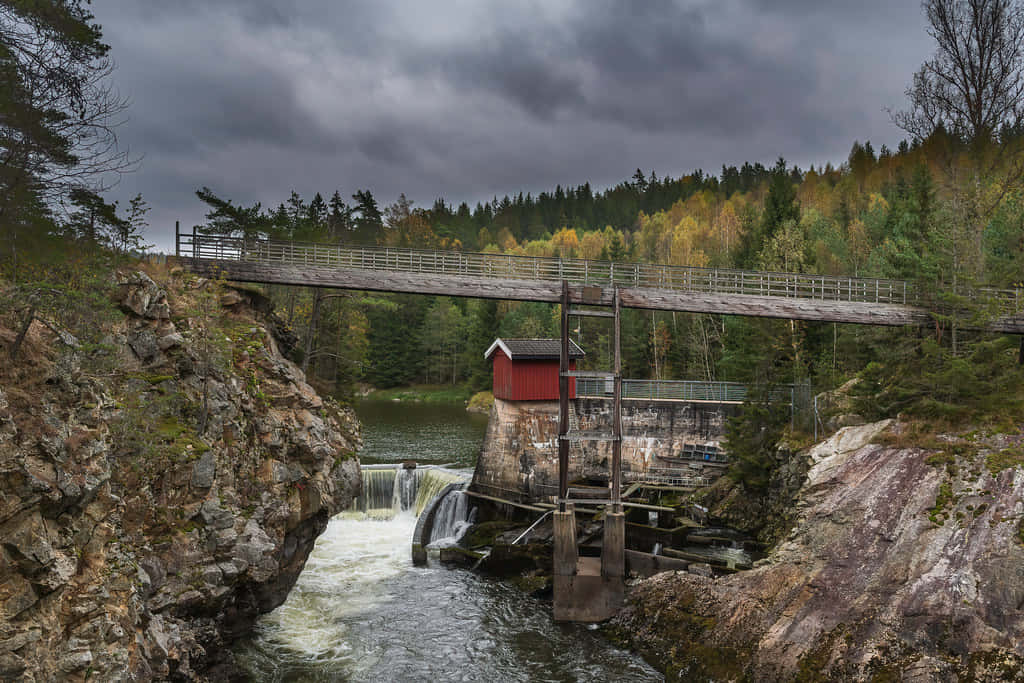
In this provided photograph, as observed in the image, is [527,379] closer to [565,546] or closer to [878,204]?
[565,546]

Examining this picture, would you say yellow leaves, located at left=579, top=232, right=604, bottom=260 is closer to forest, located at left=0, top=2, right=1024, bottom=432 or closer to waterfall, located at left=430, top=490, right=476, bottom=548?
forest, located at left=0, top=2, right=1024, bottom=432

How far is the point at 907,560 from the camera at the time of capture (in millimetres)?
13539

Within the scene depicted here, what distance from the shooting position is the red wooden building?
28.0m

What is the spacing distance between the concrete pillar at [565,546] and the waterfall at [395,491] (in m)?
9.73

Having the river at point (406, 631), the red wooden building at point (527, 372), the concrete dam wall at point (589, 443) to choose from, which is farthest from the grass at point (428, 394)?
the river at point (406, 631)

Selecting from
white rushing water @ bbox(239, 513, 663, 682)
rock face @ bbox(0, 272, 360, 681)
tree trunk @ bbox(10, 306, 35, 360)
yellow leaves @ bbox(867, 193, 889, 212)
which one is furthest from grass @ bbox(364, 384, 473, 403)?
tree trunk @ bbox(10, 306, 35, 360)

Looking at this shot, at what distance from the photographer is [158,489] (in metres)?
12.4

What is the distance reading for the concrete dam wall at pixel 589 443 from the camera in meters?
27.4

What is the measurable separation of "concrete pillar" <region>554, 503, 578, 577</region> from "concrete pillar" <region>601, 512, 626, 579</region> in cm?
90

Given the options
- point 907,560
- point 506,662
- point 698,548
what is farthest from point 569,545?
point 907,560

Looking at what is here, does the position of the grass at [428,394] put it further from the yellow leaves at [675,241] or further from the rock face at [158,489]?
the rock face at [158,489]

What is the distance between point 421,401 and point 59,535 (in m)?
61.4

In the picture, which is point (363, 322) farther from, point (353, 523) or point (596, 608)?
point (596, 608)

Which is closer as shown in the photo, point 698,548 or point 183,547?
point 183,547
